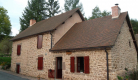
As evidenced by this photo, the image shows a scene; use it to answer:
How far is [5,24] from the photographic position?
36.6m

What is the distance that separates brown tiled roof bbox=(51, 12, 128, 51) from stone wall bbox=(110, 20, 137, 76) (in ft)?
2.05

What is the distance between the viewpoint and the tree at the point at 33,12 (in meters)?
26.9

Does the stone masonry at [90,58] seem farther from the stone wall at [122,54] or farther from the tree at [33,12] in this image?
the tree at [33,12]

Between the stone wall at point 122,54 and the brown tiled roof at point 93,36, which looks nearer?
the stone wall at point 122,54

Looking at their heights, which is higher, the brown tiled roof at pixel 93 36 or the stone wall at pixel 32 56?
the brown tiled roof at pixel 93 36

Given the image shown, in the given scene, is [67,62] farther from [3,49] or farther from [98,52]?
[3,49]

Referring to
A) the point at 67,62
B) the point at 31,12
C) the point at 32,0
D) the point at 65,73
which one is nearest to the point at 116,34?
the point at 67,62

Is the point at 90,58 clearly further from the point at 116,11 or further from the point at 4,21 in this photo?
the point at 4,21

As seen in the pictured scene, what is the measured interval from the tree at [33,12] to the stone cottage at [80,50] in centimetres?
1136

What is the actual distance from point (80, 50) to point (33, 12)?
20.7m

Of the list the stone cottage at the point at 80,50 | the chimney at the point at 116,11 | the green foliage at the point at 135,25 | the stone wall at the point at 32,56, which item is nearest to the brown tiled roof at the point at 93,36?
the stone cottage at the point at 80,50

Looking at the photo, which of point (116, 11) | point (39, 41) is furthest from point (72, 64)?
point (116, 11)

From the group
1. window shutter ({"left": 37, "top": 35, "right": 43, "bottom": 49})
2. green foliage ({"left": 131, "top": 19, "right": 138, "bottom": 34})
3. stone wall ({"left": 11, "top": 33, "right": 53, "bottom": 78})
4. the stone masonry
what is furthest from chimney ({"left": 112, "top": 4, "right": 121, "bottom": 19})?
green foliage ({"left": 131, "top": 19, "right": 138, "bottom": 34})

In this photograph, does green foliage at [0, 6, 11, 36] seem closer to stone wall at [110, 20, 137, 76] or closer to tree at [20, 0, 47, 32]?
tree at [20, 0, 47, 32]
